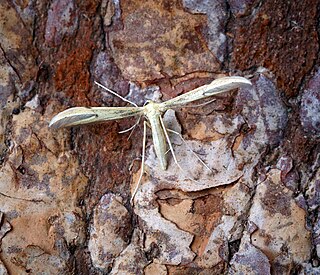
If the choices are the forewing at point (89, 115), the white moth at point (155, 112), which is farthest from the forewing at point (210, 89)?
the forewing at point (89, 115)

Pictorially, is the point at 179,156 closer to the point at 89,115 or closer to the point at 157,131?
the point at 157,131

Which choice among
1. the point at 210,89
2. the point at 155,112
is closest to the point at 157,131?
the point at 155,112

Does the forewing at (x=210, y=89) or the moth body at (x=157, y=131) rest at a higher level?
the forewing at (x=210, y=89)

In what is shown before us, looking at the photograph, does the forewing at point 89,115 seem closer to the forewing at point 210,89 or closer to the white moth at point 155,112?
the white moth at point 155,112

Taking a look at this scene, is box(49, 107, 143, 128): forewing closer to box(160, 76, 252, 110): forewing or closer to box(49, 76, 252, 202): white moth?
box(49, 76, 252, 202): white moth

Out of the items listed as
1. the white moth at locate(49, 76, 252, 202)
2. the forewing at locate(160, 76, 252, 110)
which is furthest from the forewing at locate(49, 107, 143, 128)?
the forewing at locate(160, 76, 252, 110)
